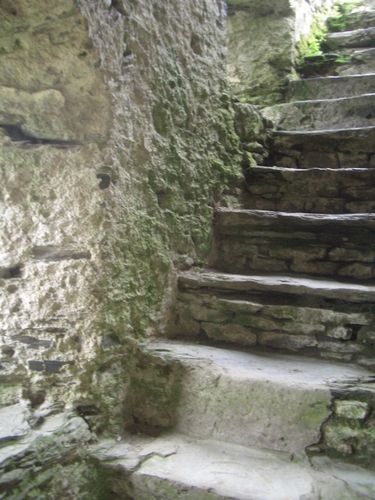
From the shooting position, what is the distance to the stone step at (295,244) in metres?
1.86

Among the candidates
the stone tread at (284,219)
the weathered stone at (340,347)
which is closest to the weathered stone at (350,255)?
the stone tread at (284,219)

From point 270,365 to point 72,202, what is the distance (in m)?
0.92

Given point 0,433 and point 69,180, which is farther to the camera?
point 69,180

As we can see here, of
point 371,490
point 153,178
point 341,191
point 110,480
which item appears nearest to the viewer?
point 371,490

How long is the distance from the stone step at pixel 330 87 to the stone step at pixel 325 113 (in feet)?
0.85

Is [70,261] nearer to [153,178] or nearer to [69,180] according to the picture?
[69,180]

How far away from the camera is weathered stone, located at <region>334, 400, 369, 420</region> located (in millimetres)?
1301

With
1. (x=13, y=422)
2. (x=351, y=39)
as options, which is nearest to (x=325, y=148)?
(x=351, y=39)

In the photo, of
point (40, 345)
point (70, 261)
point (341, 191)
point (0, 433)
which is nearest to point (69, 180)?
point (70, 261)

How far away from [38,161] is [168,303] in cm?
75

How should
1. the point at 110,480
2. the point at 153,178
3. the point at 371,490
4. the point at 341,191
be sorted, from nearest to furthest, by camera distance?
the point at 371,490 < the point at 110,480 < the point at 153,178 < the point at 341,191

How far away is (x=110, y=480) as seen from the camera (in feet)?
4.30

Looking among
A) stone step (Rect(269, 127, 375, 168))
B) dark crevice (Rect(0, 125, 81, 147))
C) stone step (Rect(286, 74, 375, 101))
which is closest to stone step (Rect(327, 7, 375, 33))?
stone step (Rect(286, 74, 375, 101))

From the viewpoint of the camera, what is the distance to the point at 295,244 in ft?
6.47
